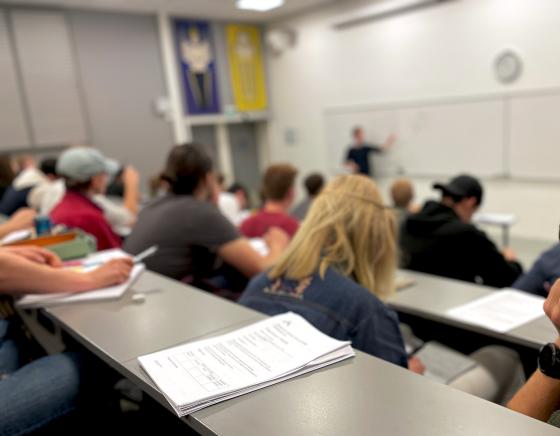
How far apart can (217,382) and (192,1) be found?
20.7 feet

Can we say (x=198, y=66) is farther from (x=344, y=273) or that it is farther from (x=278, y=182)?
(x=344, y=273)

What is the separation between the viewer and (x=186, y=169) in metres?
2.23

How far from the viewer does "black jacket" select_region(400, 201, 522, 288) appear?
91.8 inches

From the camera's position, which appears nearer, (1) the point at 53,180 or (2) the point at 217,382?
(2) the point at 217,382

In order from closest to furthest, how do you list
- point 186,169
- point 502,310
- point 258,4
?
point 502,310 < point 186,169 < point 258,4

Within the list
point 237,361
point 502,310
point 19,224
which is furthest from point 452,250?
point 19,224

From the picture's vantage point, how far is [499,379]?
1705 millimetres

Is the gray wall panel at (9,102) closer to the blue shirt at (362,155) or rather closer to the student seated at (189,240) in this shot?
the blue shirt at (362,155)

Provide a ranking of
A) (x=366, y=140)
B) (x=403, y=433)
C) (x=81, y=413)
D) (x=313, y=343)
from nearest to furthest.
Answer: (x=403, y=433)
(x=313, y=343)
(x=81, y=413)
(x=366, y=140)

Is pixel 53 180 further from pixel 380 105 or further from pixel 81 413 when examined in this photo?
pixel 380 105

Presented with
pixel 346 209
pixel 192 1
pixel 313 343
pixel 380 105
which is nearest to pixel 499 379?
Answer: pixel 346 209

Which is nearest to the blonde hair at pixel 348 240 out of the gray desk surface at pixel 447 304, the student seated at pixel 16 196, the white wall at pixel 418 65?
the gray desk surface at pixel 447 304

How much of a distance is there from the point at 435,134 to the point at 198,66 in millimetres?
3746

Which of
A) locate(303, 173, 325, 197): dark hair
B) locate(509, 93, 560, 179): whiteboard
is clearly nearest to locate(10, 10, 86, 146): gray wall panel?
locate(303, 173, 325, 197): dark hair
